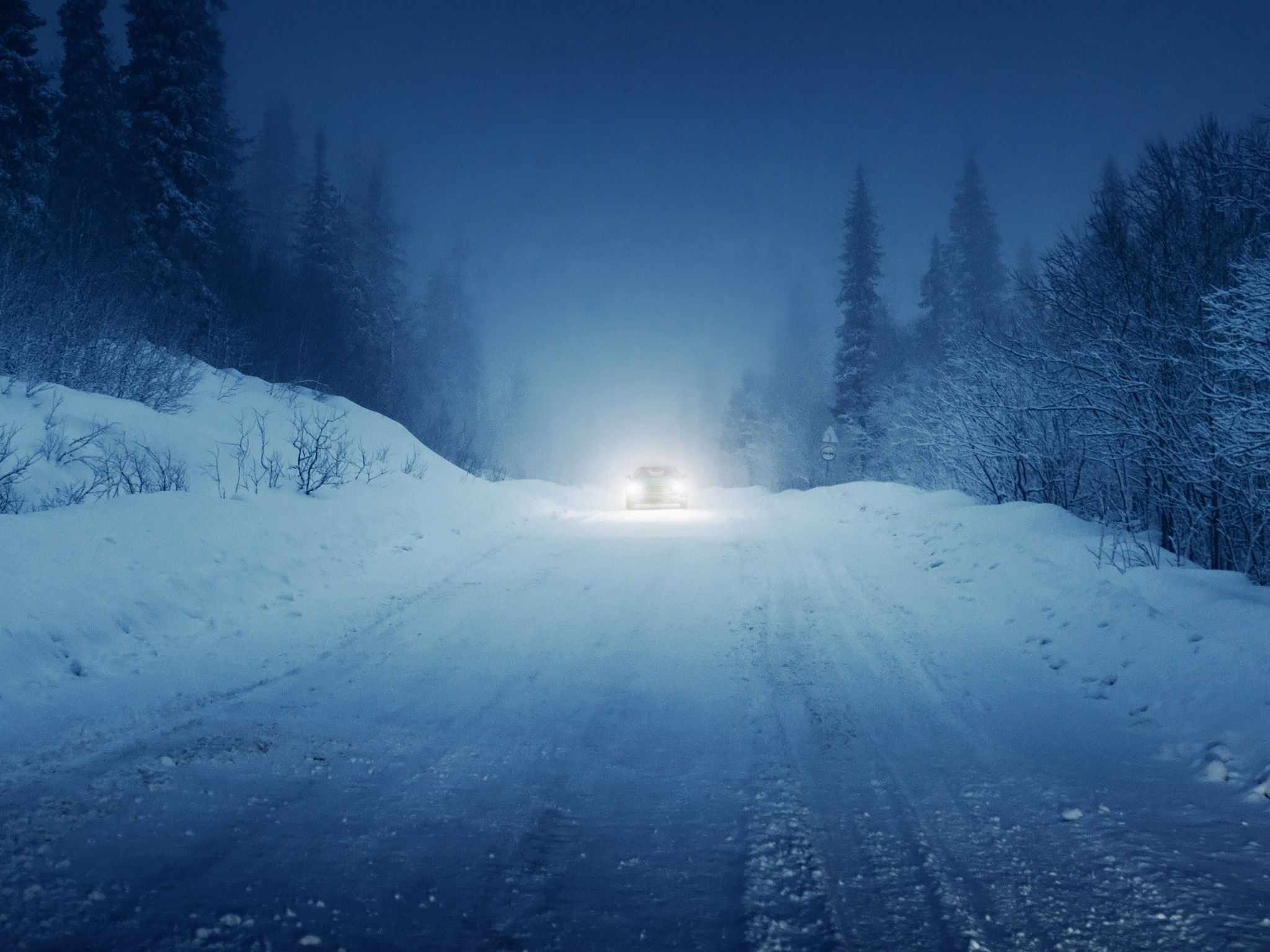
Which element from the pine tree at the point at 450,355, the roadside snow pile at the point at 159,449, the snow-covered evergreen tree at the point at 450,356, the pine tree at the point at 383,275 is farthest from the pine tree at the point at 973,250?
the roadside snow pile at the point at 159,449

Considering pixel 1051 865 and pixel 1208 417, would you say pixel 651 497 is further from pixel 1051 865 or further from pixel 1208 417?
pixel 1051 865

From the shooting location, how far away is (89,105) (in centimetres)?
1991

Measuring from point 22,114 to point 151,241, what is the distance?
362cm

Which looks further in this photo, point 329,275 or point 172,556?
point 329,275

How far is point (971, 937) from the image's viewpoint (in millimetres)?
2248

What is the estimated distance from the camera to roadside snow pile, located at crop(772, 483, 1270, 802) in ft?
13.4

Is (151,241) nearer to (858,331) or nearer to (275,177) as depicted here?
(858,331)

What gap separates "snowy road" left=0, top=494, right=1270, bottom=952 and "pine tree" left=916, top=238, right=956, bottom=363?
37.8m

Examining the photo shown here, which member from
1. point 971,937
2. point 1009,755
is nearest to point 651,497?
point 1009,755

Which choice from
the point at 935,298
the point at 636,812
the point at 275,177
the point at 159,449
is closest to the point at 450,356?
the point at 275,177

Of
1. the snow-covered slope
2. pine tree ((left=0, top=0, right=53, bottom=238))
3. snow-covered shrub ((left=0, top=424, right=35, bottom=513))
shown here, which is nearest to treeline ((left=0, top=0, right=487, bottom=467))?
pine tree ((left=0, top=0, right=53, bottom=238))

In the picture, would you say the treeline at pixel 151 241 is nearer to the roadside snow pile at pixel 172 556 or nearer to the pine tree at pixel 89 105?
the pine tree at pixel 89 105

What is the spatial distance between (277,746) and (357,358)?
28567mm

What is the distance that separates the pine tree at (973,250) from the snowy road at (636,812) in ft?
122
